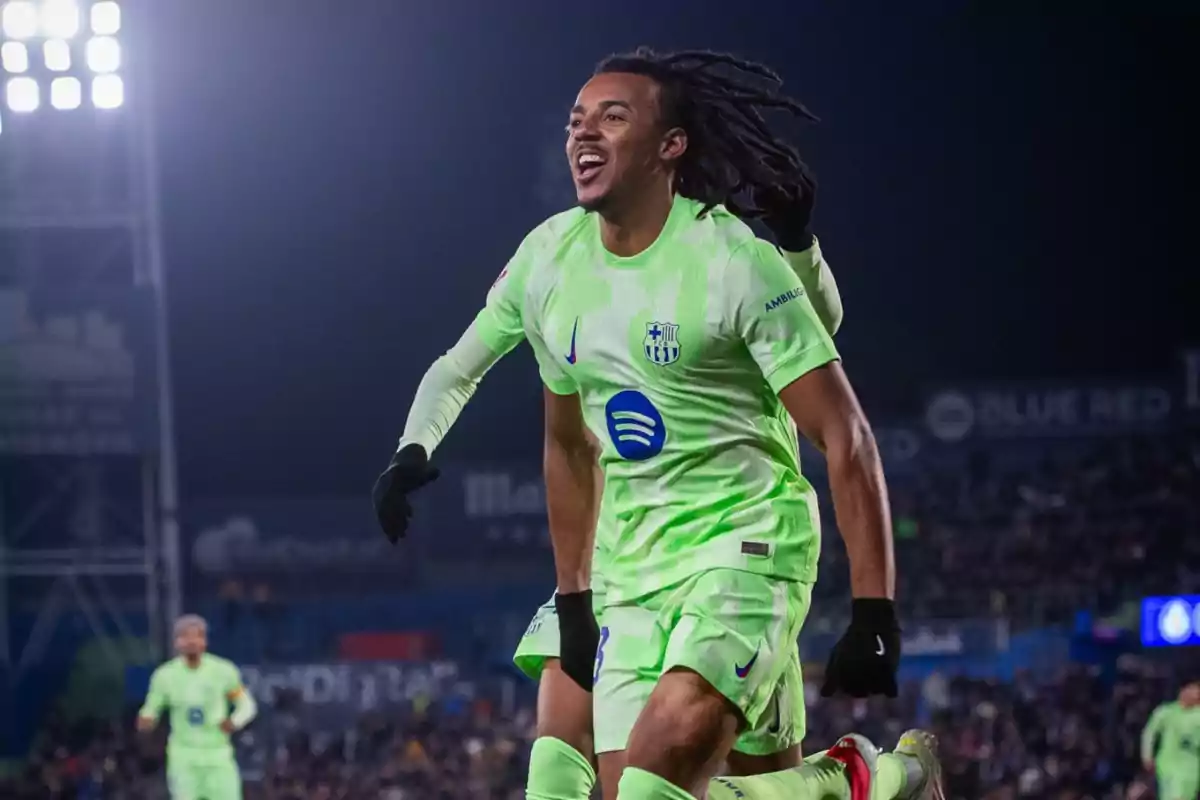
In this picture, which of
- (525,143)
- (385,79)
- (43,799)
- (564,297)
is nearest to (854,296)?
(525,143)

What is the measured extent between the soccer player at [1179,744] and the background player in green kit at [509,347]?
8.58 m

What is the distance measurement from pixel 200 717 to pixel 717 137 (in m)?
7.95

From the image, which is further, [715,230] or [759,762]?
[759,762]

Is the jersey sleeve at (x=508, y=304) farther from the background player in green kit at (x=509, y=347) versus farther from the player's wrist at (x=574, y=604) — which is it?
the player's wrist at (x=574, y=604)

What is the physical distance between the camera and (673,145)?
380cm

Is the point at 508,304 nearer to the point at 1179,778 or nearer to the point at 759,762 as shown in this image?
the point at 759,762

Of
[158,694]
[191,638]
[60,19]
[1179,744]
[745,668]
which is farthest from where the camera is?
[60,19]

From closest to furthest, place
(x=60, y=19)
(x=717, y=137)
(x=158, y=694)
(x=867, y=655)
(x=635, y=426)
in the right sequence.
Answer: (x=867, y=655), (x=635, y=426), (x=717, y=137), (x=158, y=694), (x=60, y=19)

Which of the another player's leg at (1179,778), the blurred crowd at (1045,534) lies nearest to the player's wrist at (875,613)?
the another player's leg at (1179,778)

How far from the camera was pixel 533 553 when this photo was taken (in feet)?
59.2

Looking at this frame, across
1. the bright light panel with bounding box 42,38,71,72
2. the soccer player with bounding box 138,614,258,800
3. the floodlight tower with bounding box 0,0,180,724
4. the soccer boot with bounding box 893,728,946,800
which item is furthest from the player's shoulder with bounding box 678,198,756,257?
the bright light panel with bounding box 42,38,71,72

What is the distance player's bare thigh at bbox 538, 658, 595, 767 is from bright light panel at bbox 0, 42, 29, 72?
1403 centimetres

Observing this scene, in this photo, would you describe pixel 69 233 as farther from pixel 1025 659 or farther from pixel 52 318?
pixel 1025 659

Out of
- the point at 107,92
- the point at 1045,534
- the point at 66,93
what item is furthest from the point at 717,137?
the point at 1045,534
